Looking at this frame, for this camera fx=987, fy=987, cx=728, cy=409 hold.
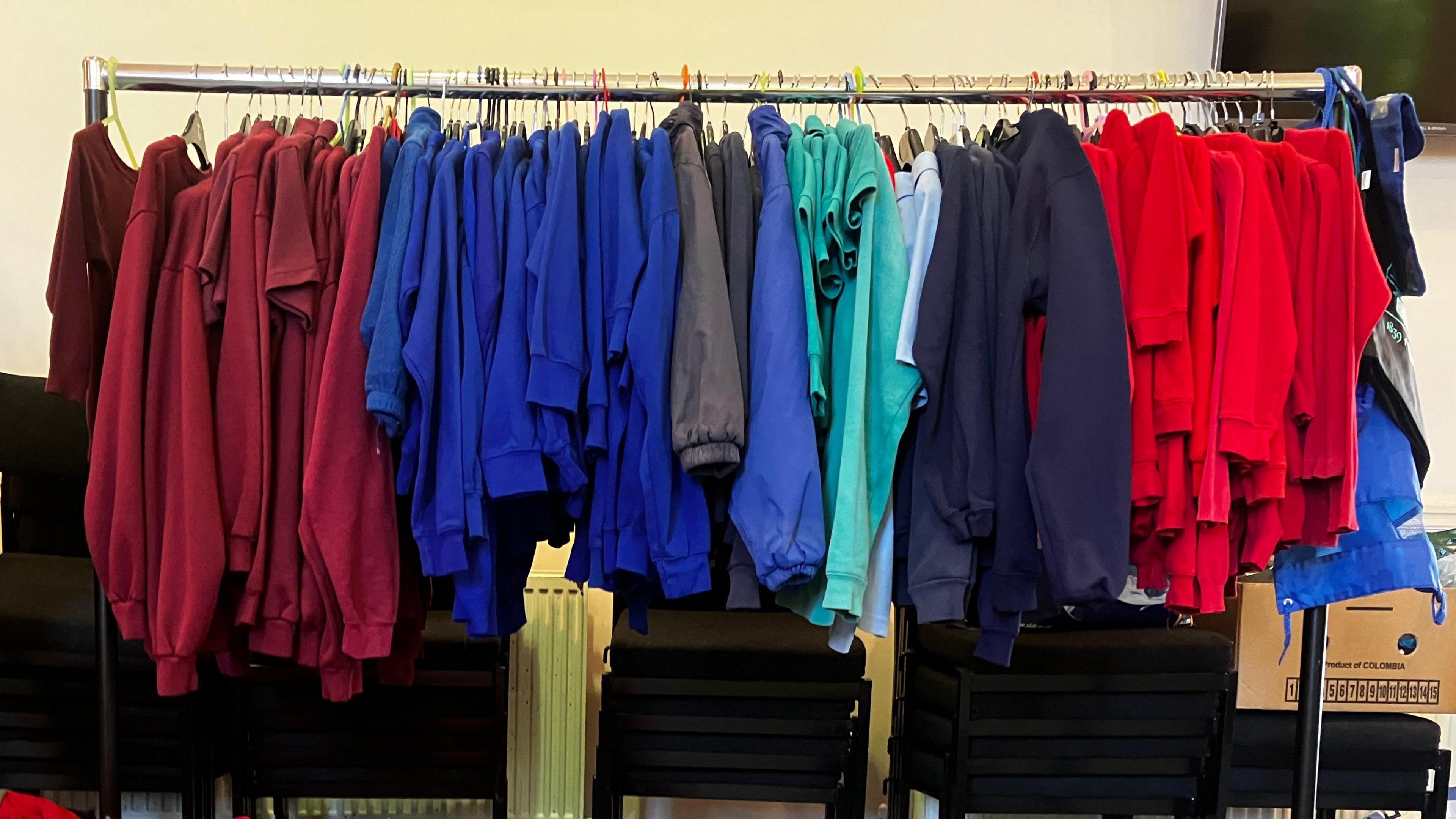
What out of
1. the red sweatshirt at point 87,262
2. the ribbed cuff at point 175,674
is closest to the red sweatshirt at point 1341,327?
the ribbed cuff at point 175,674

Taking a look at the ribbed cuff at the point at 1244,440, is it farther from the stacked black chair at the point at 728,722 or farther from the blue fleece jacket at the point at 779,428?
the stacked black chair at the point at 728,722

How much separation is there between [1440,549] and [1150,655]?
90cm

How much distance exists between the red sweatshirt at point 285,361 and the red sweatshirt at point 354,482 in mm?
43

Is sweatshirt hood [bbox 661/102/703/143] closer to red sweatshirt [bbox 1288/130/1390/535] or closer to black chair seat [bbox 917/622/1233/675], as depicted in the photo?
red sweatshirt [bbox 1288/130/1390/535]

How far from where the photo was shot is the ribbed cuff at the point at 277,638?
1.32 metres

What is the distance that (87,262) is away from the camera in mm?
1374

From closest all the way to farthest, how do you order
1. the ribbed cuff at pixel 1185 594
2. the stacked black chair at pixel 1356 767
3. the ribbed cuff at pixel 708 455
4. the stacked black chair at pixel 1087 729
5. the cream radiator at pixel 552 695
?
1. the ribbed cuff at pixel 708 455
2. the ribbed cuff at pixel 1185 594
3. the stacked black chair at pixel 1087 729
4. the stacked black chair at pixel 1356 767
5. the cream radiator at pixel 552 695

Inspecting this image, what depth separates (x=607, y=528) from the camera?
132cm

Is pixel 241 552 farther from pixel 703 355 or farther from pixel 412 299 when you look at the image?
pixel 703 355

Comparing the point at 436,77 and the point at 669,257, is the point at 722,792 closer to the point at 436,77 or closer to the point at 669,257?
the point at 669,257

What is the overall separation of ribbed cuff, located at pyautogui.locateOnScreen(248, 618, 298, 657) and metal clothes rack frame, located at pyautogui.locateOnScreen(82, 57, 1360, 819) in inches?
30.6

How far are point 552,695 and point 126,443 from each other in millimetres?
1324

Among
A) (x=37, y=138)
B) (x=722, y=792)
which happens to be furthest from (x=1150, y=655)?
(x=37, y=138)

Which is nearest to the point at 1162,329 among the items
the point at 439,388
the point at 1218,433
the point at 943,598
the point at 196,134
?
the point at 1218,433
